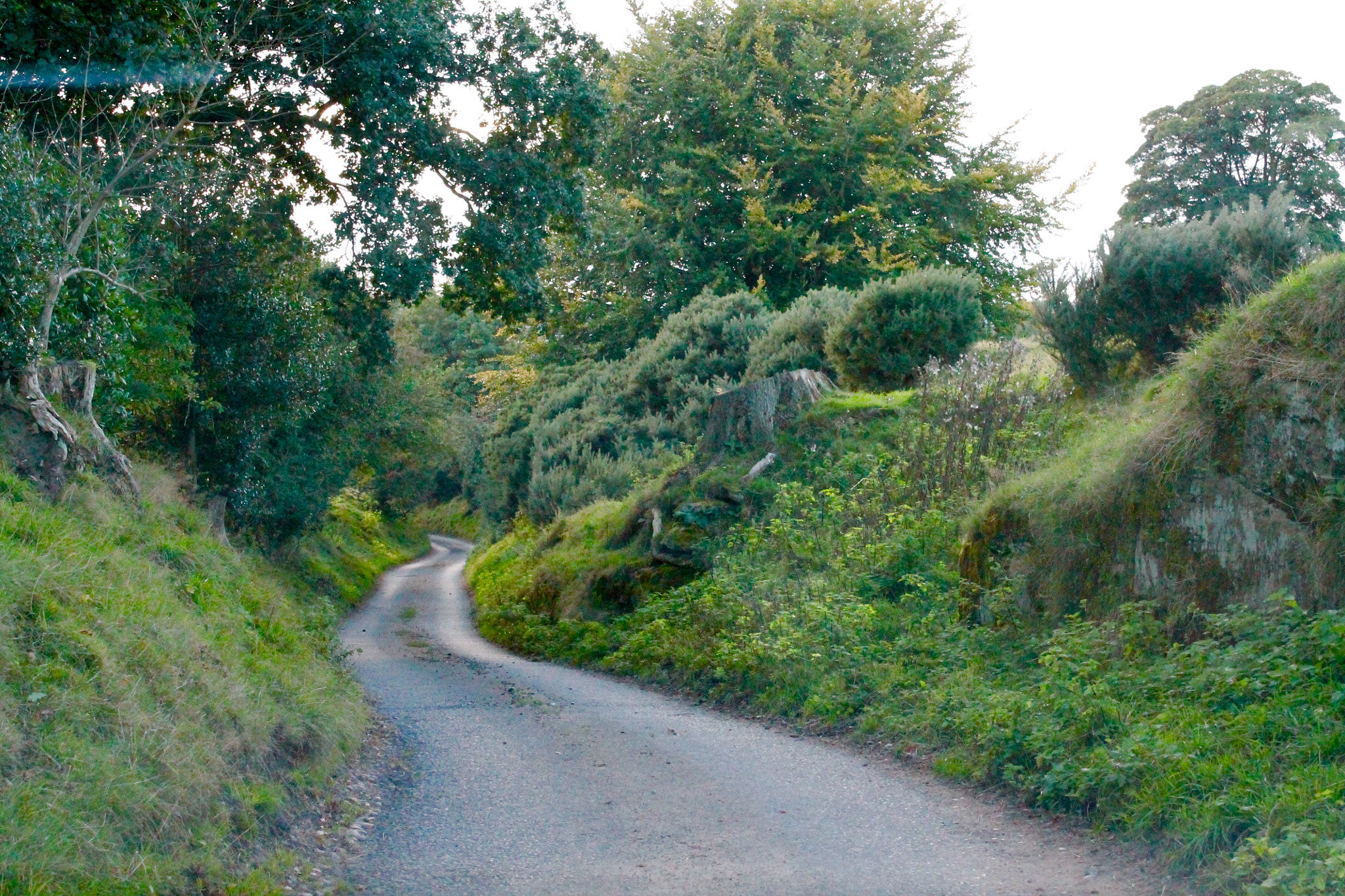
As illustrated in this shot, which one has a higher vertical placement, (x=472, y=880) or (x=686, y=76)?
(x=686, y=76)

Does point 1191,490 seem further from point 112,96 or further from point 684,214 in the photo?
point 684,214

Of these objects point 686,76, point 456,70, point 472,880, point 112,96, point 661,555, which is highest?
point 686,76

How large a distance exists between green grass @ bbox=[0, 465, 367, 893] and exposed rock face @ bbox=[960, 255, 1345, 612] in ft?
22.2

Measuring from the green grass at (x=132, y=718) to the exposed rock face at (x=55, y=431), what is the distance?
0.33m

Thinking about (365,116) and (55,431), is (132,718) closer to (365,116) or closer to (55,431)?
(55,431)

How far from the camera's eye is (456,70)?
15781 mm

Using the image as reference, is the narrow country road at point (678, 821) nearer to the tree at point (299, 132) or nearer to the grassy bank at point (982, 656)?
the grassy bank at point (982, 656)

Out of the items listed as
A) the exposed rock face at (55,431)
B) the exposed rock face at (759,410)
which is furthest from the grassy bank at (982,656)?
the exposed rock face at (55,431)

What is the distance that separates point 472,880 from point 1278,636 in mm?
5477

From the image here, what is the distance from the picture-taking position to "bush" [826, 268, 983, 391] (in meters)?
19.1

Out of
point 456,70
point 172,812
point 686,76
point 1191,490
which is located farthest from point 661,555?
point 686,76

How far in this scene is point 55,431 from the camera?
9.51 metres

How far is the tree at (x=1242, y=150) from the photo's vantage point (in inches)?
1141

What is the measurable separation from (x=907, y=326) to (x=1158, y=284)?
20.9ft
